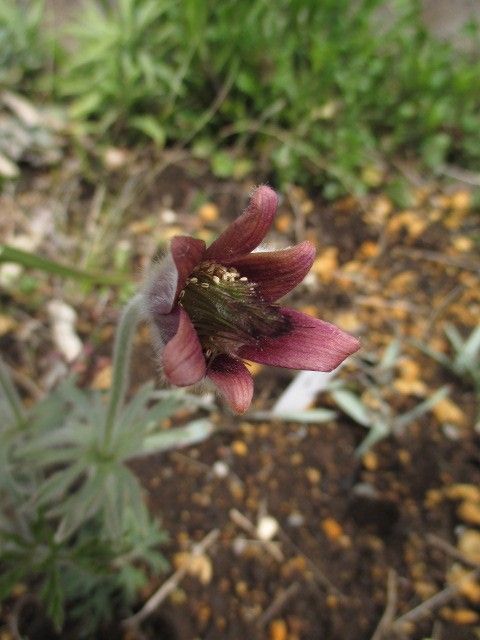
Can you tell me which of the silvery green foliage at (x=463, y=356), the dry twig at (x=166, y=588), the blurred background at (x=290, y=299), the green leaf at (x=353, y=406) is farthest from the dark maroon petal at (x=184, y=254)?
the silvery green foliage at (x=463, y=356)

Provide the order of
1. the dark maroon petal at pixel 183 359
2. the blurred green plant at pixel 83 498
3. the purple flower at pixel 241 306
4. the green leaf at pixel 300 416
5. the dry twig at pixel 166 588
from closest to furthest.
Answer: the dark maroon petal at pixel 183 359, the purple flower at pixel 241 306, the blurred green plant at pixel 83 498, the dry twig at pixel 166 588, the green leaf at pixel 300 416

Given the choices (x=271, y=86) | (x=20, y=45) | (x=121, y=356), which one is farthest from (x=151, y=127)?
(x=121, y=356)

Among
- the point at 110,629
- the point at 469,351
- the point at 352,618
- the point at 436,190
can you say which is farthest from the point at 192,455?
the point at 436,190

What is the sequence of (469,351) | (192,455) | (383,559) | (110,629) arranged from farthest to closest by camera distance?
(469,351) → (192,455) → (383,559) → (110,629)

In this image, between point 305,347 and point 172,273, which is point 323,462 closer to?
point 305,347

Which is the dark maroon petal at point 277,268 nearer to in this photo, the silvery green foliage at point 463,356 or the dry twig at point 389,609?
the dry twig at point 389,609

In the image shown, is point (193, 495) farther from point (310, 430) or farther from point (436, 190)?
point (436, 190)
